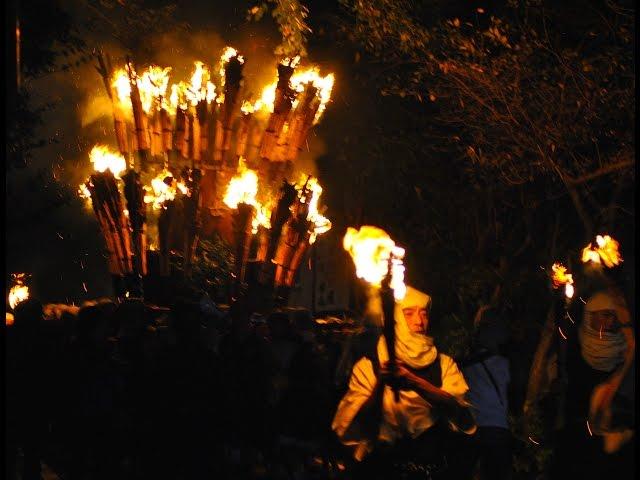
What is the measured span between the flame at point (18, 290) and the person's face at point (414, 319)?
39.7ft

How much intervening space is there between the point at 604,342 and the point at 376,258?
3269 mm

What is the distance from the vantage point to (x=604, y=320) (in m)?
8.36

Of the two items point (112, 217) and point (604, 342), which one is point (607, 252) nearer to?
point (604, 342)

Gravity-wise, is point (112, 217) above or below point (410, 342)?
above

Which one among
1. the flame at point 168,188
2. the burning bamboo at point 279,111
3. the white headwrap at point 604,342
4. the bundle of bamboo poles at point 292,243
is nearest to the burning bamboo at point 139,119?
the flame at point 168,188

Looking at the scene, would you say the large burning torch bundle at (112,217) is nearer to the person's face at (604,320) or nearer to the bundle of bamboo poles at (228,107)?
the bundle of bamboo poles at (228,107)

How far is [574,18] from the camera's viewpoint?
11.7m

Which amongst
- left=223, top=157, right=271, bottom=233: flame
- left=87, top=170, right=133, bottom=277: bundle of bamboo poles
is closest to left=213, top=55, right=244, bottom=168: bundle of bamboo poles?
left=223, top=157, right=271, bottom=233: flame

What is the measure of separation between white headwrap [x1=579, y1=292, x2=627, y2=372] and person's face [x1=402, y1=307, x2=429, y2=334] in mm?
2600

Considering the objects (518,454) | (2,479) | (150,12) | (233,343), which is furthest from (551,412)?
(150,12)

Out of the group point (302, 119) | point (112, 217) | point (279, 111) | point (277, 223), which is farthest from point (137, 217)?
point (302, 119)

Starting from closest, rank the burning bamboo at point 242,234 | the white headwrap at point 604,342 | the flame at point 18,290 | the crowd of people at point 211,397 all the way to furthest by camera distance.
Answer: the crowd of people at point 211,397 → the white headwrap at point 604,342 → the burning bamboo at point 242,234 → the flame at point 18,290

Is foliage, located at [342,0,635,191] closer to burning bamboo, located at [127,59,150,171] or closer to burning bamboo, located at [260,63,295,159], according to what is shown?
burning bamboo, located at [260,63,295,159]

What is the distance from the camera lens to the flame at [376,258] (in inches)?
238
